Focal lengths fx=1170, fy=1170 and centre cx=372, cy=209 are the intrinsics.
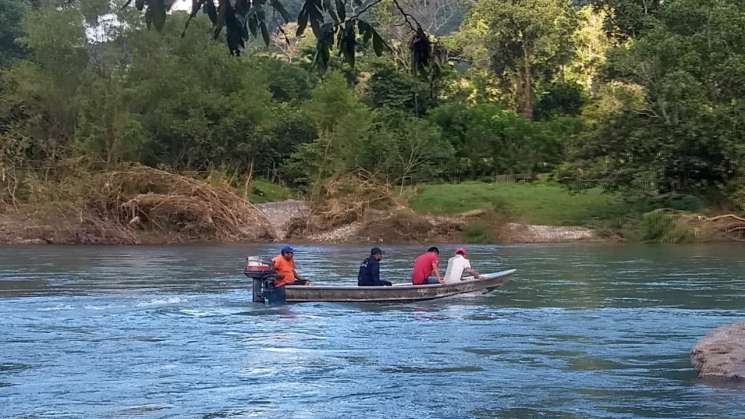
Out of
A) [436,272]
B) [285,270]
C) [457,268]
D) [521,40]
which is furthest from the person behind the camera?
[521,40]

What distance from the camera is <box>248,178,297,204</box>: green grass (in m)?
54.3

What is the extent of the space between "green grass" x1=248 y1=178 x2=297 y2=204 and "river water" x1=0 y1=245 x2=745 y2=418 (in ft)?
73.4

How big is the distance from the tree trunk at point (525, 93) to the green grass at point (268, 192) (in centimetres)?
1394

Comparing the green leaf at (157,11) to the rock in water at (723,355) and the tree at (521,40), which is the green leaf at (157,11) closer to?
the rock in water at (723,355)

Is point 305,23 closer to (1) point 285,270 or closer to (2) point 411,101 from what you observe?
(1) point 285,270

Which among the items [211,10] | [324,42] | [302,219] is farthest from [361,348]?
[302,219]

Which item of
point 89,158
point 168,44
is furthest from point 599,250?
point 168,44

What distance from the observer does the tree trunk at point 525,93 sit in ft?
201

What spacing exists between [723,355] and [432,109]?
46.4 m

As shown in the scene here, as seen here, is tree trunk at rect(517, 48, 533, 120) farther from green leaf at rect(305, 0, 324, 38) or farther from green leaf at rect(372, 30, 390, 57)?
green leaf at rect(305, 0, 324, 38)

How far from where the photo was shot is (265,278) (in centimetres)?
2266

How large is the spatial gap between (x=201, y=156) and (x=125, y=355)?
3849 cm

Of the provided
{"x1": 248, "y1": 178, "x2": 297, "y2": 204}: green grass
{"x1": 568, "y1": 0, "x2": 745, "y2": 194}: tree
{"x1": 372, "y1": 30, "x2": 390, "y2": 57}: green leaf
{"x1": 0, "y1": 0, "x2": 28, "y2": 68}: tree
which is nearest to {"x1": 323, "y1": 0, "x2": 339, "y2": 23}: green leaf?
{"x1": 372, "y1": 30, "x2": 390, "y2": 57}: green leaf

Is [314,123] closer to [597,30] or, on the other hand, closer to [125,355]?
[597,30]
